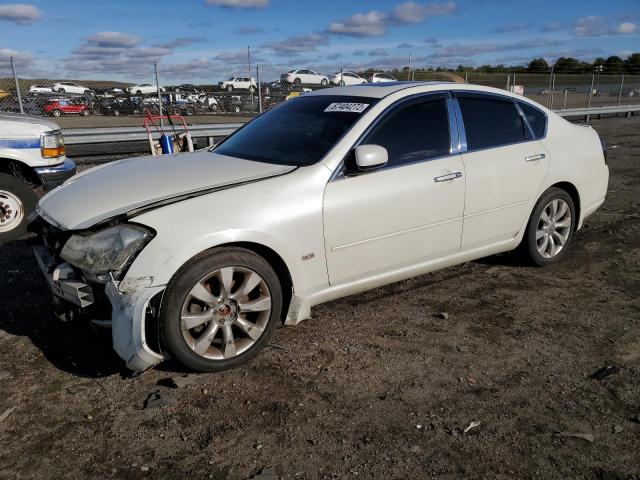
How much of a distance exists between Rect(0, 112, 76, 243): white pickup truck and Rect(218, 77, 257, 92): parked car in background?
8.91m

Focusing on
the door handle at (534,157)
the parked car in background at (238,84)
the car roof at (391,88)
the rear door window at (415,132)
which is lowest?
the door handle at (534,157)

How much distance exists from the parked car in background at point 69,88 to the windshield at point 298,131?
1029 cm

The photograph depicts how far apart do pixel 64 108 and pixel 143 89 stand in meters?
2.05

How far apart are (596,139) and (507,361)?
292 cm

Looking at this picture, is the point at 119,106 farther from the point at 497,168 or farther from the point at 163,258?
the point at 163,258

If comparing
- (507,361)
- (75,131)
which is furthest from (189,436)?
(75,131)

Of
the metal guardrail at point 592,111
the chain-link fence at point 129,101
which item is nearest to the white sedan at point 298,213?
the chain-link fence at point 129,101

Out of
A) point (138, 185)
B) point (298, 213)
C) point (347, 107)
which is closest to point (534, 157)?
point (347, 107)

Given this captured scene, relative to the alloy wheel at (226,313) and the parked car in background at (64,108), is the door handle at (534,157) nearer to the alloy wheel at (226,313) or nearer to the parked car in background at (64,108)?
the alloy wheel at (226,313)

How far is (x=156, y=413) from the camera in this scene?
9.39 feet

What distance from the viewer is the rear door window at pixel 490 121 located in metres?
4.29

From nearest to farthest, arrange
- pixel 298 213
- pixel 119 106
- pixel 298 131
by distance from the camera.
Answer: pixel 298 213
pixel 298 131
pixel 119 106

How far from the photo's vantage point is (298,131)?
4.10 metres

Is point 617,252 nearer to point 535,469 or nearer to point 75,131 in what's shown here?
point 535,469
